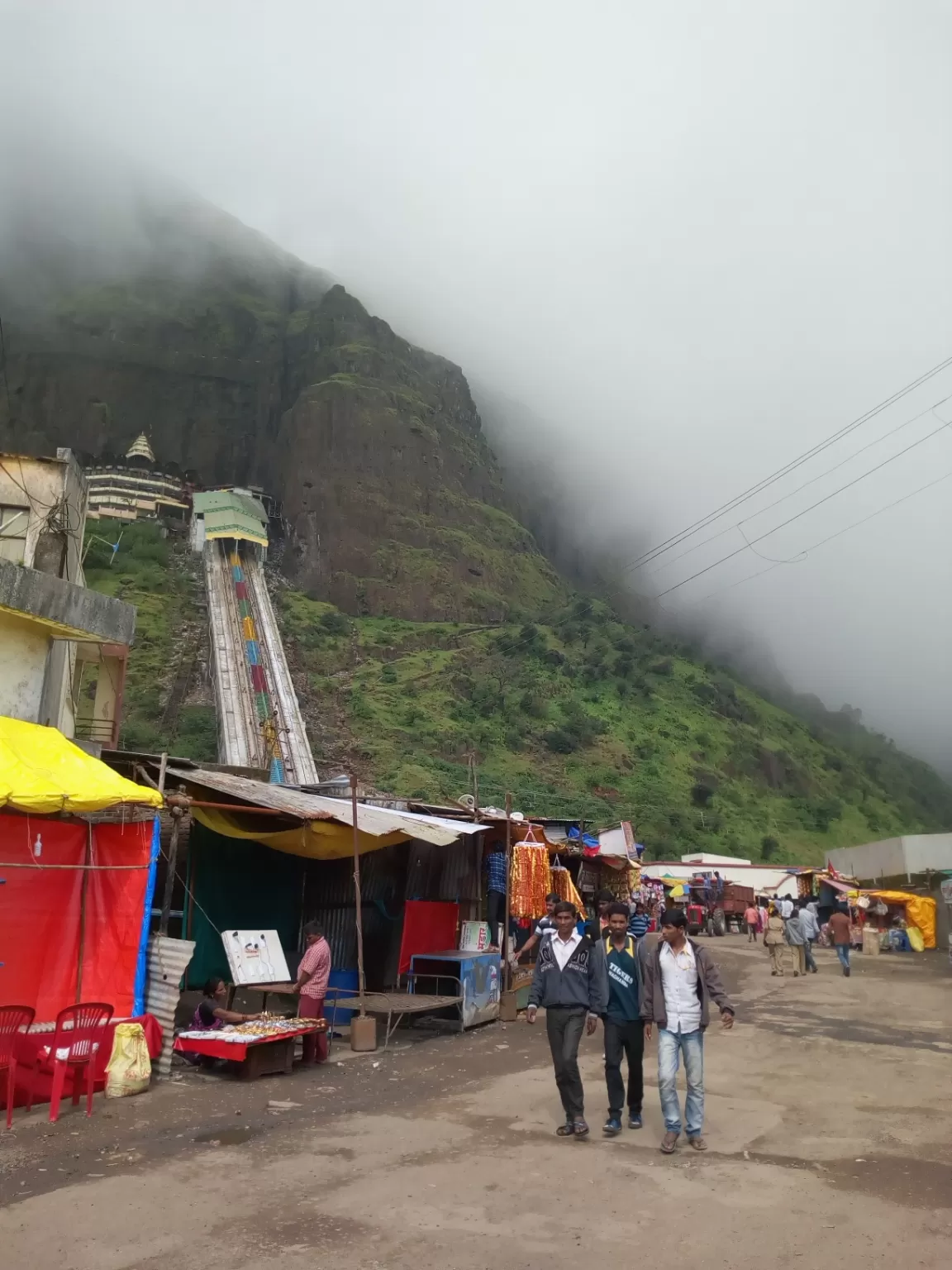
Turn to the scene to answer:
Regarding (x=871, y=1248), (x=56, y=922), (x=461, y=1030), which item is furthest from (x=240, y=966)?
(x=871, y=1248)

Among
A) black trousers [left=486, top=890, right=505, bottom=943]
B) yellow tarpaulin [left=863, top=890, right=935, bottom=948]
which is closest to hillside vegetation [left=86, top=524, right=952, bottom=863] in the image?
yellow tarpaulin [left=863, top=890, right=935, bottom=948]

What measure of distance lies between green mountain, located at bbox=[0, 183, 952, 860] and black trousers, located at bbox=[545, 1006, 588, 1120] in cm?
3776

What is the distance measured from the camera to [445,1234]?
4.41 m

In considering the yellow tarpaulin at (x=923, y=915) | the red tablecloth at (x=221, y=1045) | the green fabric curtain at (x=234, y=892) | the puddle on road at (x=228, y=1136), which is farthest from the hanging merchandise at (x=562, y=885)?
the yellow tarpaulin at (x=923, y=915)

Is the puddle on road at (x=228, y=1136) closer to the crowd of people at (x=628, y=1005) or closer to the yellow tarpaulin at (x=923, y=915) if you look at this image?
the crowd of people at (x=628, y=1005)

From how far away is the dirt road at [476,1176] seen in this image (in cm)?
423

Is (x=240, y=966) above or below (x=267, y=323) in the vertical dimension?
below

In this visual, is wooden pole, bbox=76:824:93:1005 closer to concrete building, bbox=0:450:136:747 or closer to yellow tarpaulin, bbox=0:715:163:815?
yellow tarpaulin, bbox=0:715:163:815

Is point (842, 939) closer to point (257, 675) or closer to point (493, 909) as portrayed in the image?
point (493, 909)

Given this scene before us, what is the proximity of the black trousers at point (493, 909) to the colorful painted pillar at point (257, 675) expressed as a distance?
15.2 meters

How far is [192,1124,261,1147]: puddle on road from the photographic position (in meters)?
6.26

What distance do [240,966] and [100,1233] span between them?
18.6 feet

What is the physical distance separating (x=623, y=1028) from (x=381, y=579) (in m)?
73.5

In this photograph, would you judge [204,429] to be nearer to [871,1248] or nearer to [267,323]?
[267,323]
